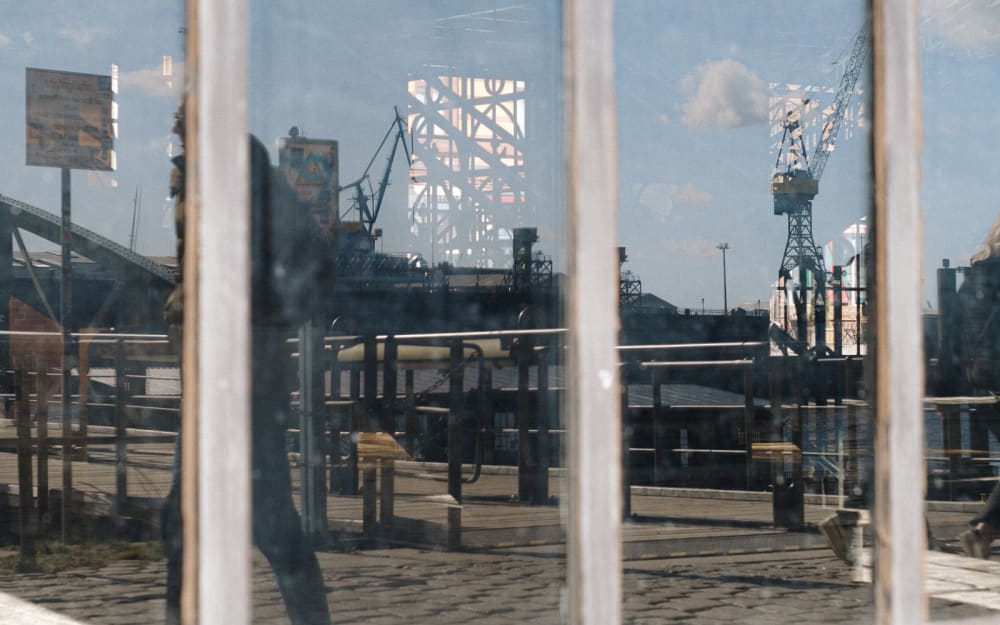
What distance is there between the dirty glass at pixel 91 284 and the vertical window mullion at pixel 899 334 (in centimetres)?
122

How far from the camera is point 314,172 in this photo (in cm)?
241

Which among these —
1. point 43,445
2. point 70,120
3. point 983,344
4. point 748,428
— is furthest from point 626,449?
point 70,120

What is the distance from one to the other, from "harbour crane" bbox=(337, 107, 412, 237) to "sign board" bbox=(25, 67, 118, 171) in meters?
0.57

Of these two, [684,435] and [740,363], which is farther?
[684,435]

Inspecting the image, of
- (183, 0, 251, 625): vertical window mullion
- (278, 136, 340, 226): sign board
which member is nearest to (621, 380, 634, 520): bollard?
(278, 136, 340, 226): sign board

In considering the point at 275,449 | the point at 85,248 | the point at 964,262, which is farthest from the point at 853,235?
the point at 85,248

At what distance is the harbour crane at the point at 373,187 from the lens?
247cm

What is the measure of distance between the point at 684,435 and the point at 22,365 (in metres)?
2.67

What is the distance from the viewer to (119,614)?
2150 millimetres

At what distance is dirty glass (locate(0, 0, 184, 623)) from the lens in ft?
6.40

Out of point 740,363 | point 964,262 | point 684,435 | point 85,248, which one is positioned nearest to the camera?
point 85,248

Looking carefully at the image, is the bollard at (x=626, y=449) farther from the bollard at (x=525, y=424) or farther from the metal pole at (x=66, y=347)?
the metal pole at (x=66, y=347)

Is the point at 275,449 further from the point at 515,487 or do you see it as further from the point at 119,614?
the point at 515,487

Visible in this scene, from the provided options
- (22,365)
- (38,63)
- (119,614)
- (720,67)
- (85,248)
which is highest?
(720,67)
